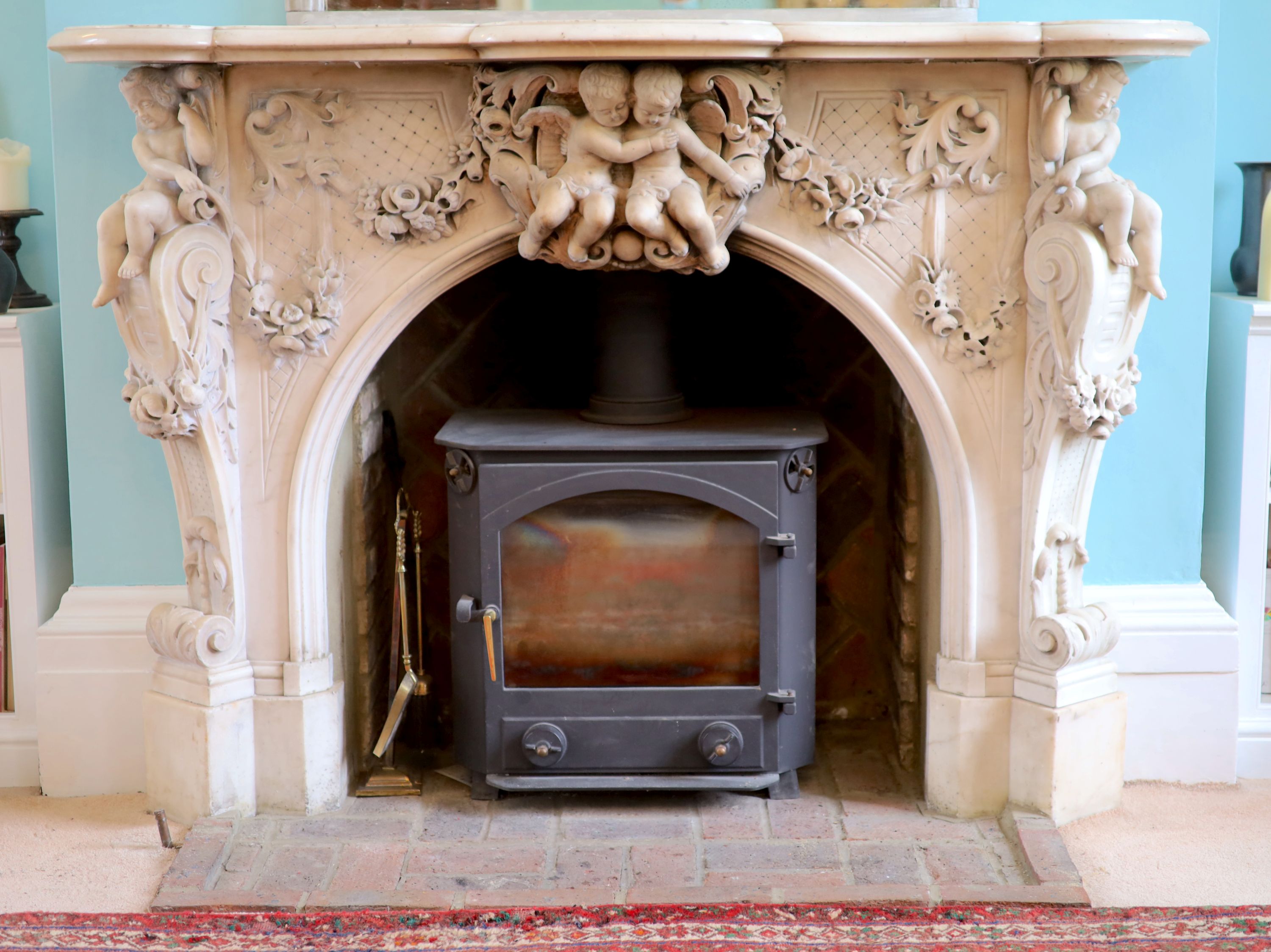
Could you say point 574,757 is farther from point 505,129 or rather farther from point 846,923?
point 505,129

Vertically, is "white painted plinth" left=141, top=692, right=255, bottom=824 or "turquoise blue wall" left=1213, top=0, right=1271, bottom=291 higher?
"turquoise blue wall" left=1213, top=0, right=1271, bottom=291

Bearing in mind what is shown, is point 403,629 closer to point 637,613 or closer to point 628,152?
point 637,613

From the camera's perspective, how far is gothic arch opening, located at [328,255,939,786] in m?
2.96

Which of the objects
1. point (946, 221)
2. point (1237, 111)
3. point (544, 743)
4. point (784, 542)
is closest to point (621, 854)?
point (544, 743)

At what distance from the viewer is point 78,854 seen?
2.50 m

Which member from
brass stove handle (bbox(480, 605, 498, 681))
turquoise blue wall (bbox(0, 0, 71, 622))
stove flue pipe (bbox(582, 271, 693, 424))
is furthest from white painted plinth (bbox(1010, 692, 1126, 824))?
turquoise blue wall (bbox(0, 0, 71, 622))

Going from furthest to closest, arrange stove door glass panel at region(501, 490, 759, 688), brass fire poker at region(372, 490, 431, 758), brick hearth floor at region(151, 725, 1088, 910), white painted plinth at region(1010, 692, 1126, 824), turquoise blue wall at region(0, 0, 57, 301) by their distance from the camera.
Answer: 1. turquoise blue wall at region(0, 0, 57, 301)
2. brass fire poker at region(372, 490, 431, 758)
3. stove door glass panel at region(501, 490, 759, 688)
4. white painted plinth at region(1010, 692, 1126, 824)
5. brick hearth floor at region(151, 725, 1088, 910)

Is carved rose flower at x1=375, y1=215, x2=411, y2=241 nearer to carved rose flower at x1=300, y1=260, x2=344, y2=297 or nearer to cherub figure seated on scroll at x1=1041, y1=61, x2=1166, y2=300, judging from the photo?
carved rose flower at x1=300, y1=260, x2=344, y2=297

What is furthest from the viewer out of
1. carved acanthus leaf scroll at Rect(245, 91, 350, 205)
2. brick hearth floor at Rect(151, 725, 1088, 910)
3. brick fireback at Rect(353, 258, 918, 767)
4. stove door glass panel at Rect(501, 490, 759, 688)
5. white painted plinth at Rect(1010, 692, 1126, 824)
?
brick fireback at Rect(353, 258, 918, 767)

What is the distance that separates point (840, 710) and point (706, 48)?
5.21 ft

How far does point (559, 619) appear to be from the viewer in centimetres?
265

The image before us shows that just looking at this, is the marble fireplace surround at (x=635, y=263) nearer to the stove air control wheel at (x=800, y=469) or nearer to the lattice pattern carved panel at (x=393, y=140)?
the lattice pattern carved panel at (x=393, y=140)

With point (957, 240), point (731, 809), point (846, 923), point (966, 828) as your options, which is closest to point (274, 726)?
point (731, 809)

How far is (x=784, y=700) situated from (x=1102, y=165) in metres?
1.15
